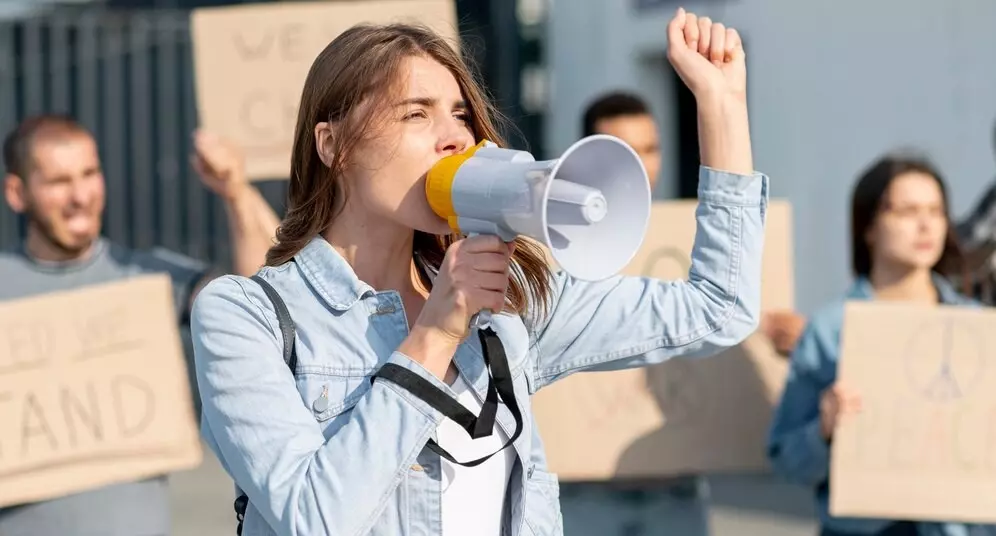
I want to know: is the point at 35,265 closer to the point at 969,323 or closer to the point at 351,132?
the point at 351,132

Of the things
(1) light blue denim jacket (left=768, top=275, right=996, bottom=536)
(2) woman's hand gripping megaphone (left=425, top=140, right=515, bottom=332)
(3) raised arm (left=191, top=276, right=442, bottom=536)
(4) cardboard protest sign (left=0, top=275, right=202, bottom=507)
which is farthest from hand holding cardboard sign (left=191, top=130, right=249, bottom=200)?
(2) woman's hand gripping megaphone (left=425, top=140, right=515, bottom=332)

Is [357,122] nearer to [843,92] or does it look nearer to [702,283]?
[702,283]

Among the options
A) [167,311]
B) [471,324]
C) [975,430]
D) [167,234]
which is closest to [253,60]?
[167,311]

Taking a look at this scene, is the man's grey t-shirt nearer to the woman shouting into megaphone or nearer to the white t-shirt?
the woman shouting into megaphone

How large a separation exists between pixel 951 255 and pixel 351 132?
2456mm

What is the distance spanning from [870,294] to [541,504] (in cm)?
209

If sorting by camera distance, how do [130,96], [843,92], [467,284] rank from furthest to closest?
[130,96]
[843,92]
[467,284]

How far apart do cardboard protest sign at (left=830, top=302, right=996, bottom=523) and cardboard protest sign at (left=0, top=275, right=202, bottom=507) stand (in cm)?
164

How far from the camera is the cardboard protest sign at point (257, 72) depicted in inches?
166

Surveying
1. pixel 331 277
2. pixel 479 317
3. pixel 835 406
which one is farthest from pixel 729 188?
pixel 835 406

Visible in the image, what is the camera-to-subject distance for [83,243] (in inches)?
148

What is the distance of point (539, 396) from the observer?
12.3 feet

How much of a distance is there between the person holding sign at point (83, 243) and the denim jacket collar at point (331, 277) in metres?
1.54

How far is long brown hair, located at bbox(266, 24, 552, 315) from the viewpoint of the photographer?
1983 millimetres
